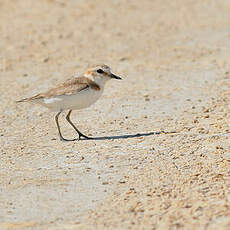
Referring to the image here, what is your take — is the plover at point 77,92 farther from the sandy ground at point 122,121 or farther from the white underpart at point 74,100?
the sandy ground at point 122,121

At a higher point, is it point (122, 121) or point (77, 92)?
point (77, 92)

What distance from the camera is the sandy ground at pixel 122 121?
6151mm

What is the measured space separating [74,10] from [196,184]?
35.9 feet

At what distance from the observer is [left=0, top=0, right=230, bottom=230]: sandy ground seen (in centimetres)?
615

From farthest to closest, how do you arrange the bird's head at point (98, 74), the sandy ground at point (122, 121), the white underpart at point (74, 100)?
1. the bird's head at point (98, 74)
2. the white underpart at point (74, 100)
3. the sandy ground at point (122, 121)

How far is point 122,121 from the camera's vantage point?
30.1 ft

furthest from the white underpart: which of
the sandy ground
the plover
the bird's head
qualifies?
the sandy ground

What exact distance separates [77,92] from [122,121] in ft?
3.94

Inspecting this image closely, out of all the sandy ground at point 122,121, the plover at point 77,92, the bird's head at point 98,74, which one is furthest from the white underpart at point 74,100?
the sandy ground at point 122,121

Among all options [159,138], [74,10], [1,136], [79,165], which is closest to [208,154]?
[159,138]

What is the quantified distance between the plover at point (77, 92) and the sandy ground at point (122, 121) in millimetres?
475

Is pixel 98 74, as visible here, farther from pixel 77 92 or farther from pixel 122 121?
pixel 122 121

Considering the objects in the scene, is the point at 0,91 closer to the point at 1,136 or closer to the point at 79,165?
the point at 1,136

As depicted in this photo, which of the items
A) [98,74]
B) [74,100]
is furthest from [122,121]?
[74,100]
